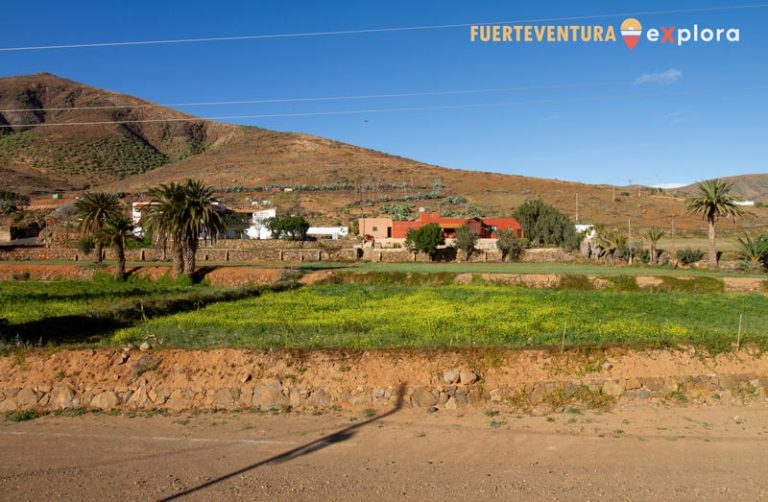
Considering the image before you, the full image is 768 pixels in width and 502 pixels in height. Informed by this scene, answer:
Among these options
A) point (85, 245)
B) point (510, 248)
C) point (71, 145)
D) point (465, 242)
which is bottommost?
point (510, 248)

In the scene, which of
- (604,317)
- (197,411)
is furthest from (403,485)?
(604,317)

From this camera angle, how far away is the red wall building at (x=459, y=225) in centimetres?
7662

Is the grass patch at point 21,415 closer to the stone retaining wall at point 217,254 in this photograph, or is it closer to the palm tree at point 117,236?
the palm tree at point 117,236

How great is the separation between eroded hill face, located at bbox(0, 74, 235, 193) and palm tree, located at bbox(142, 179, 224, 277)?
7023 cm

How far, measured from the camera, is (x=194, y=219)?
41125 mm

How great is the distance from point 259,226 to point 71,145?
8846cm

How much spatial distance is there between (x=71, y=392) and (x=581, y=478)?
11120mm

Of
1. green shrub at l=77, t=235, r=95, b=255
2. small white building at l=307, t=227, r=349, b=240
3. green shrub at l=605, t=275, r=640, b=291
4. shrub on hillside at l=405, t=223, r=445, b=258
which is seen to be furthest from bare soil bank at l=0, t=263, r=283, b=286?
small white building at l=307, t=227, r=349, b=240

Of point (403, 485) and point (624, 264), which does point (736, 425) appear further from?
point (624, 264)

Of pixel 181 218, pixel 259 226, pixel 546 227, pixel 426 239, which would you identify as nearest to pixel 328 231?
pixel 259 226

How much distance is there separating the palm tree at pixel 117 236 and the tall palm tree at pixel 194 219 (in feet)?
15.2

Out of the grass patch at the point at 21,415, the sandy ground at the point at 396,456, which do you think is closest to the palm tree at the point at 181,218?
the grass patch at the point at 21,415

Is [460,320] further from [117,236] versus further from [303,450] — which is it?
[117,236]

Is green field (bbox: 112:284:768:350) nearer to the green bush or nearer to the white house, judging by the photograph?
the green bush
